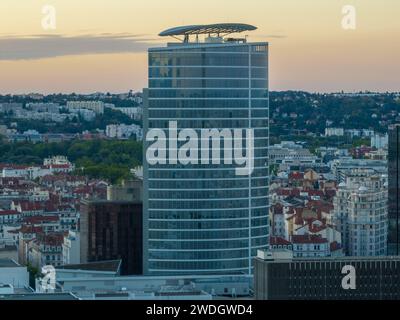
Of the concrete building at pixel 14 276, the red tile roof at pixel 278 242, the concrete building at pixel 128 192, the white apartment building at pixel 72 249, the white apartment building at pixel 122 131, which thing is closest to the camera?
the concrete building at pixel 14 276

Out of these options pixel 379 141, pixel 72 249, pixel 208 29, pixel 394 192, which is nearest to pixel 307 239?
pixel 394 192

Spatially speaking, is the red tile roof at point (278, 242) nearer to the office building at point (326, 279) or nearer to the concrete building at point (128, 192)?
the concrete building at point (128, 192)

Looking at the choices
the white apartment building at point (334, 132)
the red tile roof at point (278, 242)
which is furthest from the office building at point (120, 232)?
the white apartment building at point (334, 132)

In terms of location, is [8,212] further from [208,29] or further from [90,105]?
[90,105]

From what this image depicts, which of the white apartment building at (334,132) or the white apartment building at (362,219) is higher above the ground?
the white apartment building at (334,132)
